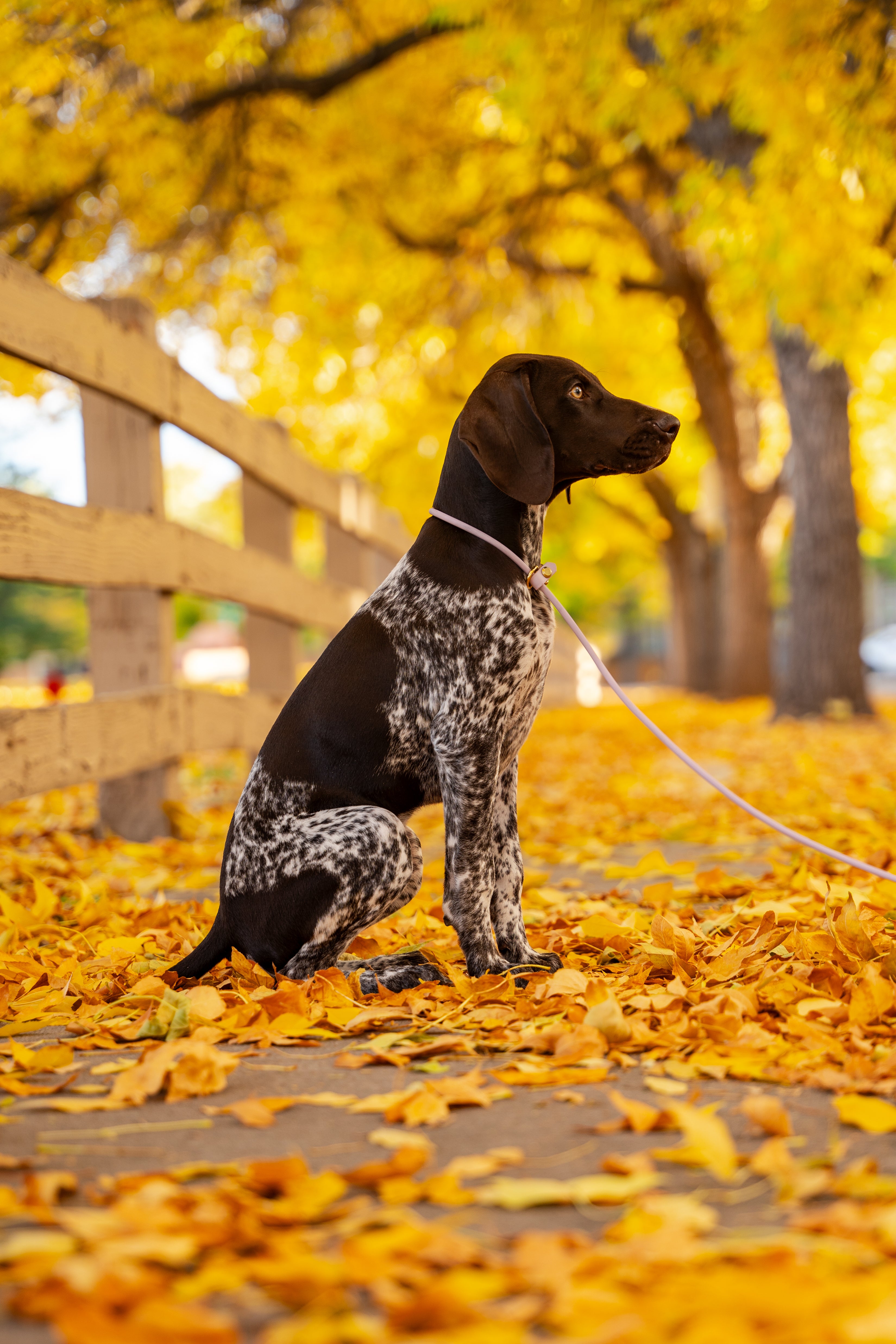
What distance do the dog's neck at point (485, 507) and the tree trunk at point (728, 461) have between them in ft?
35.0

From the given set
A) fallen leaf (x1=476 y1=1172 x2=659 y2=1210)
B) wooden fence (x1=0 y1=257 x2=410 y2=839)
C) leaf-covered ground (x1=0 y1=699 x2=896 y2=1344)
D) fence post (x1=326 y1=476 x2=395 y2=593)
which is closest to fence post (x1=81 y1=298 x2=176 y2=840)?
wooden fence (x1=0 y1=257 x2=410 y2=839)

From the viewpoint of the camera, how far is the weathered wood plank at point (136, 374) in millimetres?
3896

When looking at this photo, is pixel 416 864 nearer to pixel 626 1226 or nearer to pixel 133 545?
pixel 626 1226

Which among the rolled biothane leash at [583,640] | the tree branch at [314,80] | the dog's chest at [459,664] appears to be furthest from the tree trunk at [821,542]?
the dog's chest at [459,664]

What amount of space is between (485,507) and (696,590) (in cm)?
1704

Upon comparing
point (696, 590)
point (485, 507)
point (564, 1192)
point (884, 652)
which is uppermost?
point (696, 590)

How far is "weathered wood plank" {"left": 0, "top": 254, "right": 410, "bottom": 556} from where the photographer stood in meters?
3.90

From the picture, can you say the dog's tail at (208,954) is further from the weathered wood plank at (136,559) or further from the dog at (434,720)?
the weathered wood plank at (136,559)

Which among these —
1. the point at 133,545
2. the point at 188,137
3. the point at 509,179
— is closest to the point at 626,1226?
the point at 133,545

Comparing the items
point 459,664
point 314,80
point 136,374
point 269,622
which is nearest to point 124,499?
point 136,374

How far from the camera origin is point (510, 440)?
2.93 meters

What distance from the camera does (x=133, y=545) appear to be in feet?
15.7

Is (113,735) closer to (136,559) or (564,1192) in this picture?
(136,559)

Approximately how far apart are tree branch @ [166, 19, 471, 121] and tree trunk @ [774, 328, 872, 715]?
421 centimetres
